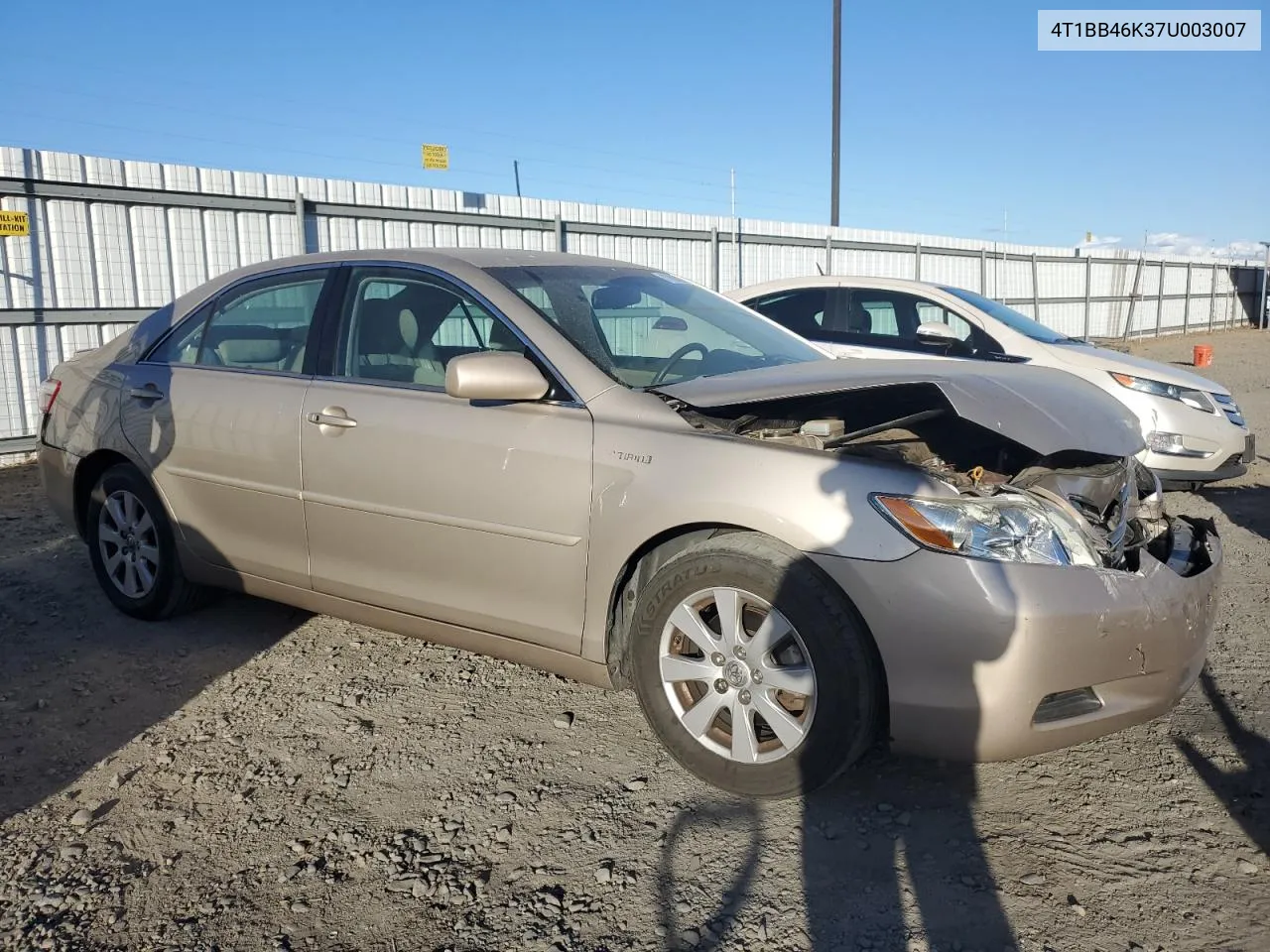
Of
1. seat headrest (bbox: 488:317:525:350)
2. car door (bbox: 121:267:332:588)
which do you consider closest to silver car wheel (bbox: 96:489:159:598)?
car door (bbox: 121:267:332:588)

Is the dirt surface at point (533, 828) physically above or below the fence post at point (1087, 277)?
below

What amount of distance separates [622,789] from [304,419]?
1.88 meters

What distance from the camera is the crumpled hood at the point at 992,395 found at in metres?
3.08

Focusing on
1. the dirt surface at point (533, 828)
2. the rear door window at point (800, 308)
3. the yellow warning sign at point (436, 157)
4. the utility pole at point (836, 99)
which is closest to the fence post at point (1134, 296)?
the utility pole at point (836, 99)

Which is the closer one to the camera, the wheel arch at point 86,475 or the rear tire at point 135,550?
the rear tire at point 135,550

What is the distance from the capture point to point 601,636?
325 centimetres

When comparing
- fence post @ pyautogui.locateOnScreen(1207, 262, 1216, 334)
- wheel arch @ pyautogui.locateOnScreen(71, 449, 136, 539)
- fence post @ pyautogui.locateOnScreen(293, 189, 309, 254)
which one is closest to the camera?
wheel arch @ pyautogui.locateOnScreen(71, 449, 136, 539)

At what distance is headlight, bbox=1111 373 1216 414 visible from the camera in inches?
264

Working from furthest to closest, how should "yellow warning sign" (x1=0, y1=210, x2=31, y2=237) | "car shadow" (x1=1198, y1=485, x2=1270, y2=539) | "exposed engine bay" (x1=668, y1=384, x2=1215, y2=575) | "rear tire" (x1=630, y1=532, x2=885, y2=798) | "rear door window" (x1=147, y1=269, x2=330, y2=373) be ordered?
"yellow warning sign" (x1=0, y1=210, x2=31, y2=237) < "car shadow" (x1=1198, y1=485, x2=1270, y2=539) < "rear door window" (x1=147, y1=269, x2=330, y2=373) < "exposed engine bay" (x1=668, y1=384, x2=1215, y2=575) < "rear tire" (x1=630, y1=532, x2=885, y2=798)

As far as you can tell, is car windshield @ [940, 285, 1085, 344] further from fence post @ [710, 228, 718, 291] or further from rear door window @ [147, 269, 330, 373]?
fence post @ [710, 228, 718, 291]

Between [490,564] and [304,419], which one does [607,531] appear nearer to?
[490,564]

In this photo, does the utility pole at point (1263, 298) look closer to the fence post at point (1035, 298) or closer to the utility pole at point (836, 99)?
the fence post at point (1035, 298)

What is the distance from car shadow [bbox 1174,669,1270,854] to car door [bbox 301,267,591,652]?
200 cm

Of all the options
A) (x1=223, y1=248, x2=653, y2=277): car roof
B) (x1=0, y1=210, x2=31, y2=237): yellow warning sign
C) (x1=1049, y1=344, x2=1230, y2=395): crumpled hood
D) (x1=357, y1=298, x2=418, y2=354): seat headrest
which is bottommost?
(x1=1049, y1=344, x2=1230, y2=395): crumpled hood
